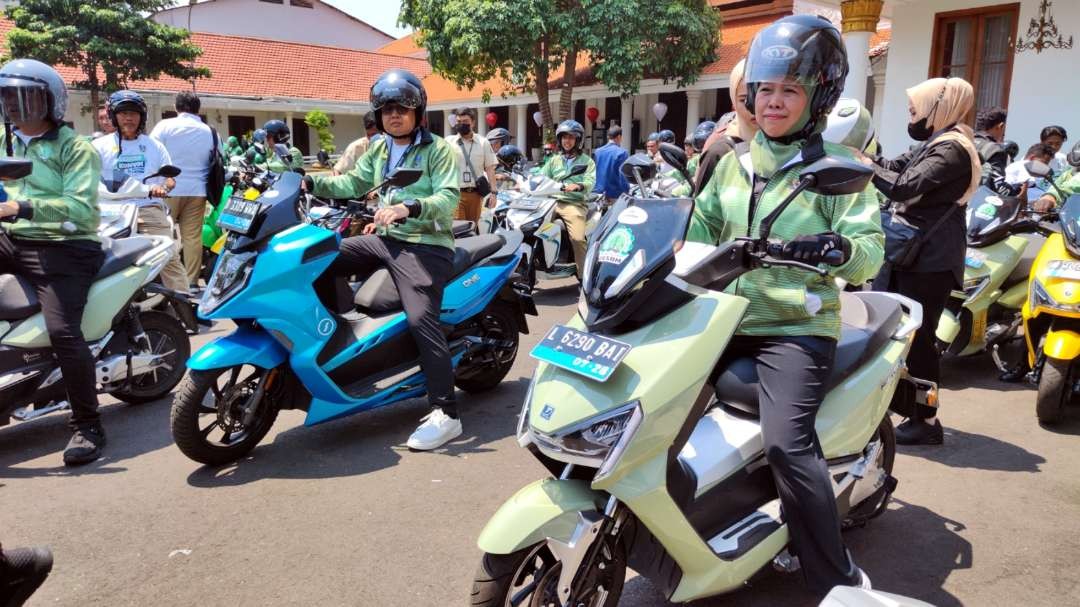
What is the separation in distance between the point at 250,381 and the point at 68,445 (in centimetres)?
111

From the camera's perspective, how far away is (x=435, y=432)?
173 inches

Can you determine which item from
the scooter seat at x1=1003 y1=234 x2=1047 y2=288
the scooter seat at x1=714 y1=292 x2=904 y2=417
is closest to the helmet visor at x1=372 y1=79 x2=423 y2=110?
the scooter seat at x1=714 y1=292 x2=904 y2=417

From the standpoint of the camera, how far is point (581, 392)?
228 cm

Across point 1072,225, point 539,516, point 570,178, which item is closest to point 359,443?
point 539,516

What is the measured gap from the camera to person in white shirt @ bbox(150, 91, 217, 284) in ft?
25.4

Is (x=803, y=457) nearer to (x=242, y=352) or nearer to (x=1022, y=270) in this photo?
(x=242, y=352)

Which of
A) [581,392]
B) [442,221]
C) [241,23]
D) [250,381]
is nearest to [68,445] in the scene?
[250,381]

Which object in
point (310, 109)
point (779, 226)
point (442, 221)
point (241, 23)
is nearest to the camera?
point (779, 226)

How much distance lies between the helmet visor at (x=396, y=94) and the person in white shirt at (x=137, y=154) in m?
3.47

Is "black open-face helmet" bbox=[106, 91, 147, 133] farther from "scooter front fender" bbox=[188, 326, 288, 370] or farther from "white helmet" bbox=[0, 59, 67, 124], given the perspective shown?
"scooter front fender" bbox=[188, 326, 288, 370]

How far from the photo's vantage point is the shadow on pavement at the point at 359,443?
4.09 m

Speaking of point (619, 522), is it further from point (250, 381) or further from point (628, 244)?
point (250, 381)

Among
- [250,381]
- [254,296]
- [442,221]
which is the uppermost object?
[442,221]

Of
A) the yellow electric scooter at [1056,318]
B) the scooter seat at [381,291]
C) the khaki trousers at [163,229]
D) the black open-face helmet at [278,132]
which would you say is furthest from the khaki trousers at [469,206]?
the yellow electric scooter at [1056,318]
